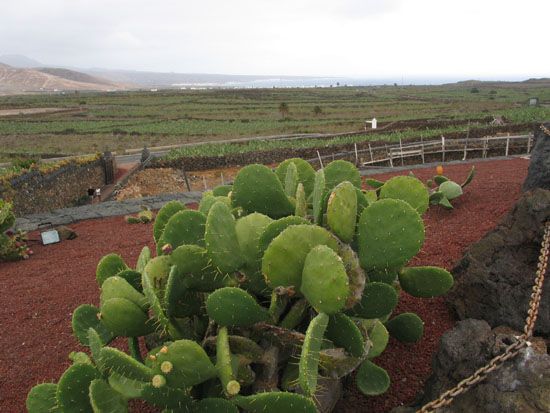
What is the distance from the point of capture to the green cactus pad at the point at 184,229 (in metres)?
2.29

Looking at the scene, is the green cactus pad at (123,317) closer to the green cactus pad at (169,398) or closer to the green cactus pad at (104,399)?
the green cactus pad at (104,399)

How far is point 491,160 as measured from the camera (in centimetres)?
1105

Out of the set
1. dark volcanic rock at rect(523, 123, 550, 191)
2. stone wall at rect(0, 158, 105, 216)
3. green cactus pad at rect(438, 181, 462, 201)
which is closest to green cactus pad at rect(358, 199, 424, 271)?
dark volcanic rock at rect(523, 123, 550, 191)

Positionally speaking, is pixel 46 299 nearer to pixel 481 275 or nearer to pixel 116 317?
pixel 116 317

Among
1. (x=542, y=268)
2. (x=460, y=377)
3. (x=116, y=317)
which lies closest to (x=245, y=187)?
(x=116, y=317)

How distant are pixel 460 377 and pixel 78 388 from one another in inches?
64.1

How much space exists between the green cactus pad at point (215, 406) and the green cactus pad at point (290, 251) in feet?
1.71

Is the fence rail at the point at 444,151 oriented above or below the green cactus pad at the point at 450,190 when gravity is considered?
below

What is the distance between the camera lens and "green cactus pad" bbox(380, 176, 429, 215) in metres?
2.43

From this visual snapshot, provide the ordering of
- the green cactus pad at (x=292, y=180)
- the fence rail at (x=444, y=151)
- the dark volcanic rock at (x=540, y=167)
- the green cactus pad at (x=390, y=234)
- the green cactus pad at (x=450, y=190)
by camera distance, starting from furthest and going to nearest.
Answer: the fence rail at (x=444, y=151)
the green cactus pad at (x=450, y=190)
the dark volcanic rock at (x=540, y=167)
the green cactus pad at (x=292, y=180)
the green cactus pad at (x=390, y=234)

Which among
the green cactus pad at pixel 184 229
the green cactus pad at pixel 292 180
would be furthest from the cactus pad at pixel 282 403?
the green cactus pad at pixel 292 180

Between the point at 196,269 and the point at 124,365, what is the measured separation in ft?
1.76

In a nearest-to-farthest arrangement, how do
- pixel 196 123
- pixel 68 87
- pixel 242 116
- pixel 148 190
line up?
1. pixel 148 190
2. pixel 196 123
3. pixel 242 116
4. pixel 68 87

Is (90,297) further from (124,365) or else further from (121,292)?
(124,365)
